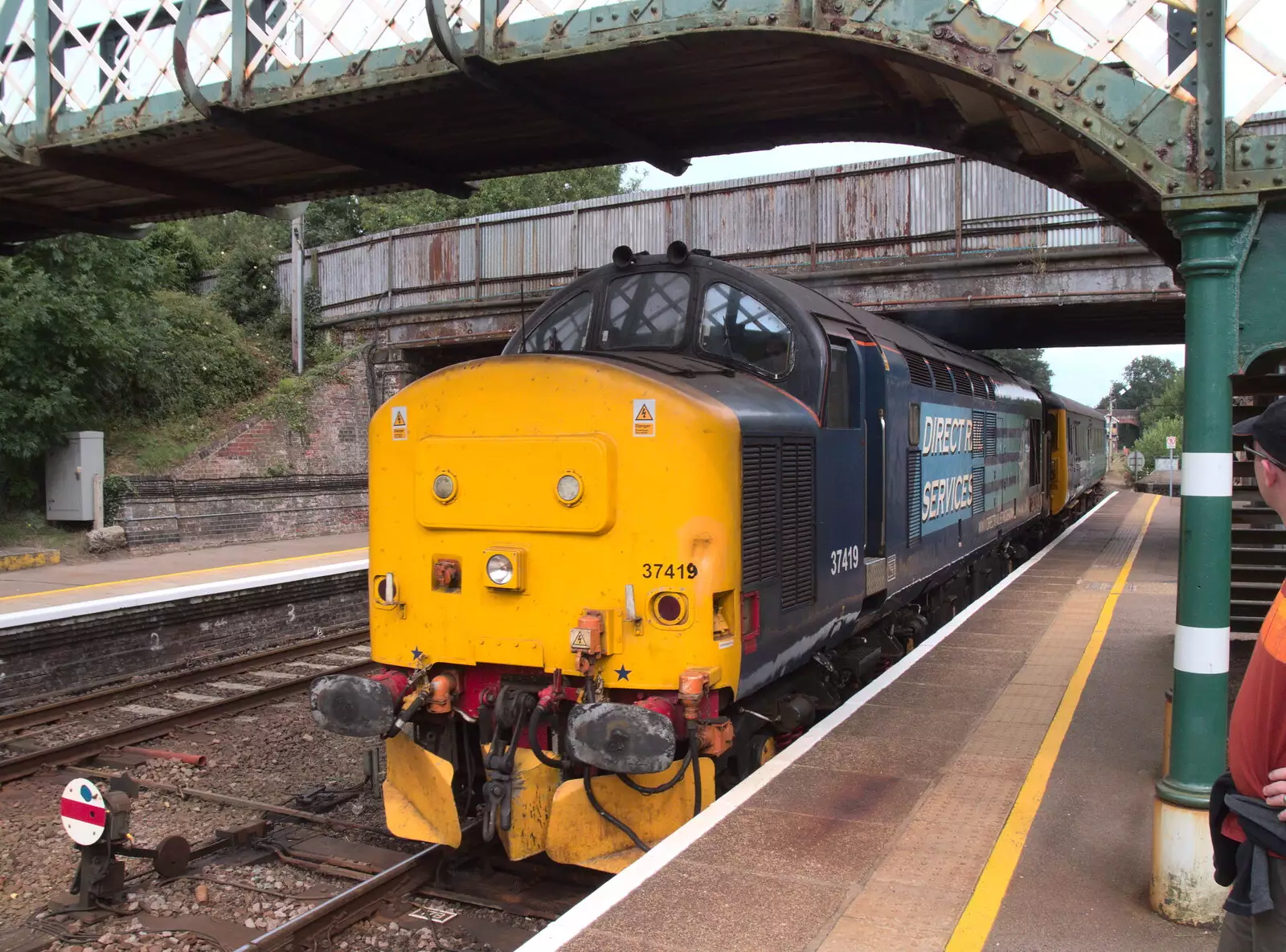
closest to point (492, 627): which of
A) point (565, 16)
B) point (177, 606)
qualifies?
point (565, 16)

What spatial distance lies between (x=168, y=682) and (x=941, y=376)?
8026 mm

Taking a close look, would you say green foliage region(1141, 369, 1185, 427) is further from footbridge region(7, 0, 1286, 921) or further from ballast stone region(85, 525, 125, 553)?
footbridge region(7, 0, 1286, 921)

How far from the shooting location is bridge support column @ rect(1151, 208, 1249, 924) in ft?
13.2

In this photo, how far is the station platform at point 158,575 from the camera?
36.3 ft

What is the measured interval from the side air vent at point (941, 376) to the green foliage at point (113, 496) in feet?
41.4

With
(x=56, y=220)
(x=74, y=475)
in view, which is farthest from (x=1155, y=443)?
(x=56, y=220)

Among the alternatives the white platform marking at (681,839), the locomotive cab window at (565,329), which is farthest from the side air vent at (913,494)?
the locomotive cab window at (565,329)

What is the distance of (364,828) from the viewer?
6.39m

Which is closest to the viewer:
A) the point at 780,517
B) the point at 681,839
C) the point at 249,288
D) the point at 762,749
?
the point at 681,839

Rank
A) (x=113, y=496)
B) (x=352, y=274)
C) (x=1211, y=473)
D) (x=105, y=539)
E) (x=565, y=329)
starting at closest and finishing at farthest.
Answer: (x=1211, y=473) → (x=565, y=329) → (x=105, y=539) → (x=113, y=496) → (x=352, y=274)

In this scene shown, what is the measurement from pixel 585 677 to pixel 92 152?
20.7ft

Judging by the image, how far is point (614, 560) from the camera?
498 centimetres

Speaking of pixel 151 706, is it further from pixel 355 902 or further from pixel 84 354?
pixel 84 354

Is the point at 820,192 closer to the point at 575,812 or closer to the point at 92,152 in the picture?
the point at 92,152
